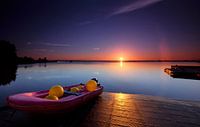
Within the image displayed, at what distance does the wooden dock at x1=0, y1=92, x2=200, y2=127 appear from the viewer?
2.79 metres

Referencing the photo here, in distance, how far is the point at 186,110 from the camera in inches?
146

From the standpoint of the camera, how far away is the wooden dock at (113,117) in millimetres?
2789

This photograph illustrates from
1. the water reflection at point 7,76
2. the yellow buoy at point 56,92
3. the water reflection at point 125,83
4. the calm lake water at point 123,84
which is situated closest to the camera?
the yellow buoy at point 56,92

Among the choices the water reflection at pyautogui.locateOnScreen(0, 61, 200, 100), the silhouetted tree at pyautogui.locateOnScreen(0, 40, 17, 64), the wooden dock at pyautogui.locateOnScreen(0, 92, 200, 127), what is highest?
the silhouetted tree at pyautogui.locateOnScreen(0, 40, 17, 64)

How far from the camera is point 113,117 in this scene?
3123 mm

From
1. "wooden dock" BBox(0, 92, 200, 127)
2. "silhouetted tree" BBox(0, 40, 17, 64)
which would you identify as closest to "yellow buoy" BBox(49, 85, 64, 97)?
"wooden dock" BBox(0, 92, 200, 127)

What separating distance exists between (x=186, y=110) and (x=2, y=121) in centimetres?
433

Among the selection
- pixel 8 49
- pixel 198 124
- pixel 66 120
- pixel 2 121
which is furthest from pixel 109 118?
pixel 8 49

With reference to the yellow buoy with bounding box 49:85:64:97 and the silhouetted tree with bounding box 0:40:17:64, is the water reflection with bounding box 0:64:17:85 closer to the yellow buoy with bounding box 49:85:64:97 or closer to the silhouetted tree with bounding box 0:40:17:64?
the yellow buoy with bounding box 49:85:64:97

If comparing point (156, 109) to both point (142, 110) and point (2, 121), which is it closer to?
point (142, 110)

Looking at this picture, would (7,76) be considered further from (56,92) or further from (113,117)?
(113,117)

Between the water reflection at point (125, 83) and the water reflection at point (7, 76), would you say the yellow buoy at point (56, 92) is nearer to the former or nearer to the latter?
the water reflection at point (125, 83)

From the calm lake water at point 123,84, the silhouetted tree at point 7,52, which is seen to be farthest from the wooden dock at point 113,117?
the silhouetted tree at point 7,52

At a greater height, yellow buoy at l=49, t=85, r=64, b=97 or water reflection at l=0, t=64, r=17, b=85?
yellow buoy at l=49, t=85, r=64, b=97
